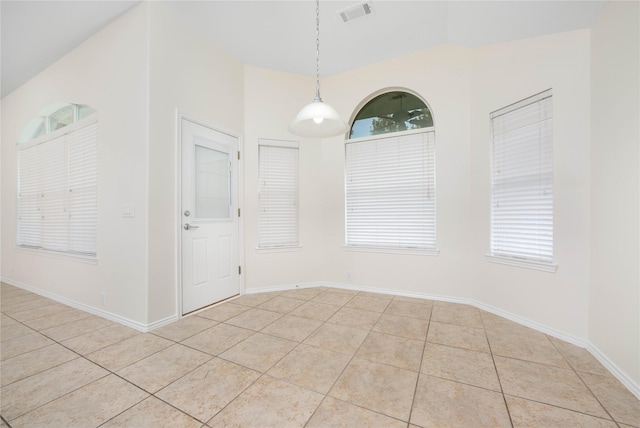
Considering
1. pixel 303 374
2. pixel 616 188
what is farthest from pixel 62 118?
pixel 616 188

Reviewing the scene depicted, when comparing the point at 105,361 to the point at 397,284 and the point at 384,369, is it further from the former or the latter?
the point at 397,284

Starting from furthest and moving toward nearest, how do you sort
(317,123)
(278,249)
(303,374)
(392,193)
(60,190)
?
(278,249) → (392,193) → (60,190) → (317,123) → (303,374)

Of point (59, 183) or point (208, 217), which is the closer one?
point (208, 217)

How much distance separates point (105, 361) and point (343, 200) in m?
3.08

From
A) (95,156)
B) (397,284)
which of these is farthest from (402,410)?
(95,156)

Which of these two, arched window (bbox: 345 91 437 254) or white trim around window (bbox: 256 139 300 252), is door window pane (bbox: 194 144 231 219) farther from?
arched window (bbox: 345 91 437 254)

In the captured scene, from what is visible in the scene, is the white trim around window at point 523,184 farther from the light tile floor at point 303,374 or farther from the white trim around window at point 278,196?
the white trim around window at point 278,196

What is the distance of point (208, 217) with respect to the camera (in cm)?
316

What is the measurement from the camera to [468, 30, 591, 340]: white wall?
87.5 inches

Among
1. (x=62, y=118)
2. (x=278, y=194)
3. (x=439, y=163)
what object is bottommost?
(x=278, y=194)

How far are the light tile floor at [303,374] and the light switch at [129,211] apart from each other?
1.13 metres

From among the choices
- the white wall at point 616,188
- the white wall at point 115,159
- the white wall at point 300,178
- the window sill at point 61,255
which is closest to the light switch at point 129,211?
the white wall at point 115,159

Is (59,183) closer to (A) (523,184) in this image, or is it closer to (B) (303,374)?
(B) (303,374)

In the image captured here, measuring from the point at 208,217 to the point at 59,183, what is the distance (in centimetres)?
226
